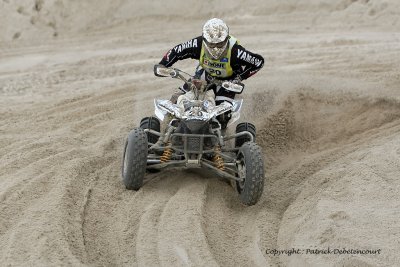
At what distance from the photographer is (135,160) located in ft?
24.4

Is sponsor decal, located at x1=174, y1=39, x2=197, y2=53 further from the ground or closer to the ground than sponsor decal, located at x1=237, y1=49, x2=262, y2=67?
further from the ground

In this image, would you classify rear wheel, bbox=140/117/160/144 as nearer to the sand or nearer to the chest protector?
the sand

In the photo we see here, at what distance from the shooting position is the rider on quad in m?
8.45

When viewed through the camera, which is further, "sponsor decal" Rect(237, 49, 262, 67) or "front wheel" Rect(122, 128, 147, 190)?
"sponsor decal" Rect(237, 49, 262, 67)

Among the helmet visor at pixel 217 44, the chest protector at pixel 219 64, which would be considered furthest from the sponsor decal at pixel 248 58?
the helmet visor at pixel 217 44

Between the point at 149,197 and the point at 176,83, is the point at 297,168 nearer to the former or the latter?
the point at 149,197

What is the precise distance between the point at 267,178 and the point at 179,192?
1.45m

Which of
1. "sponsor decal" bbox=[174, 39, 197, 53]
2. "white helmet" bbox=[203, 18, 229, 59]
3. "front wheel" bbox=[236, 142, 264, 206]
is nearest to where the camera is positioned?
"front wheel" bbox=[236, 142, 264, 206]

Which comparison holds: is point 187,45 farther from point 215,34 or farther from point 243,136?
point 243,136

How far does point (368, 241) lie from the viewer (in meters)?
6.02

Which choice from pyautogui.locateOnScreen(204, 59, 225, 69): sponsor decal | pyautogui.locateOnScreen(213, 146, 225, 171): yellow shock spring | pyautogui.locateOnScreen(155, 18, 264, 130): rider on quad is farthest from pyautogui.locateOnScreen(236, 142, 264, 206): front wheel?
pyautogui.locateOnScreen(204, 59, 225, 69): sponsor decal

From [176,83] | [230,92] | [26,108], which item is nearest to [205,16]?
[176,83]

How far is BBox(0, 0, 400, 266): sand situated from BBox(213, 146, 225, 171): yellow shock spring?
0.26 m

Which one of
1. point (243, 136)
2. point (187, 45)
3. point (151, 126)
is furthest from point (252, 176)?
point (187, 45)
